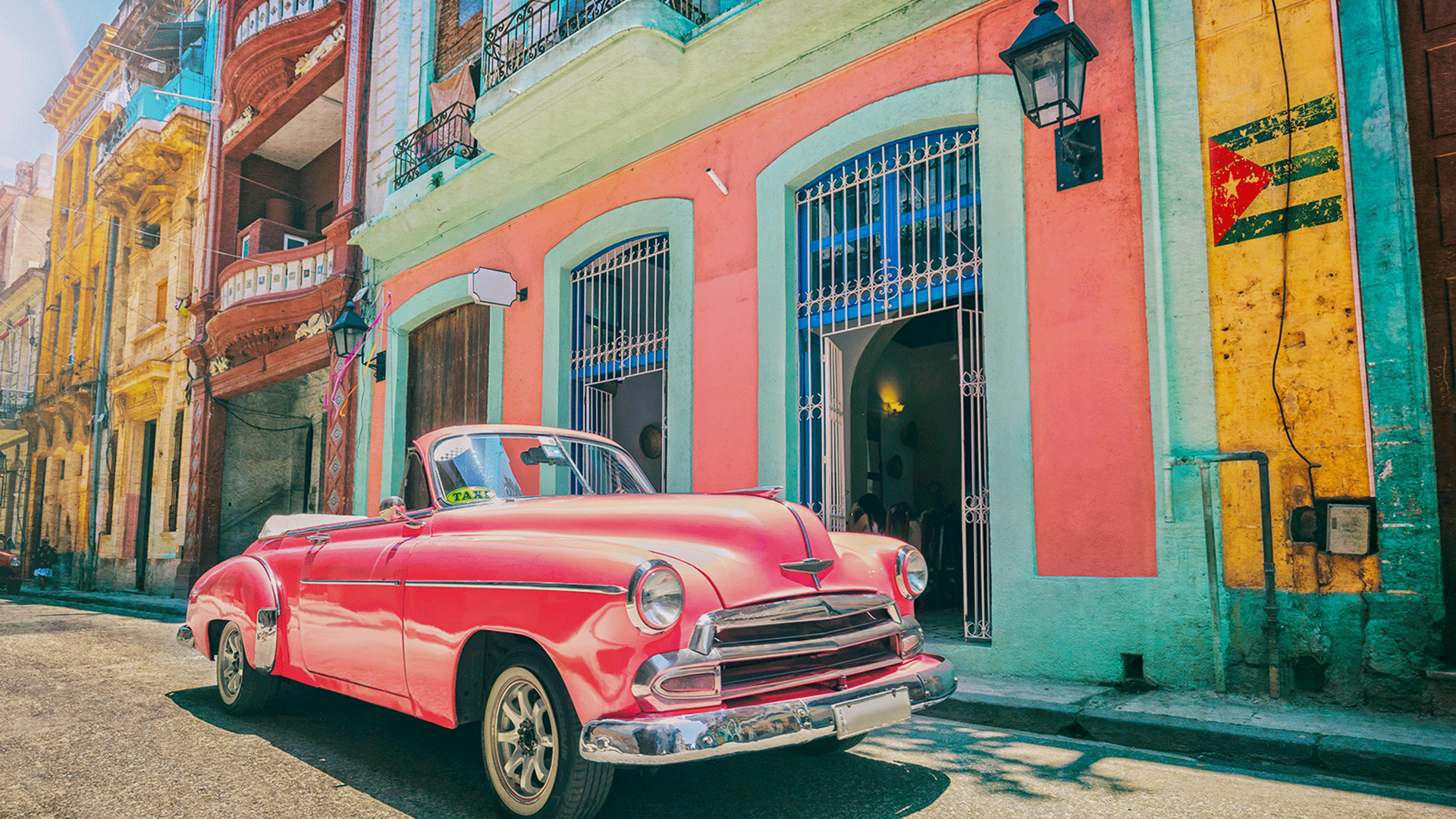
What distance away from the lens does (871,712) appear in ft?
9.82

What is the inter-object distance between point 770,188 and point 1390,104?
4317mm

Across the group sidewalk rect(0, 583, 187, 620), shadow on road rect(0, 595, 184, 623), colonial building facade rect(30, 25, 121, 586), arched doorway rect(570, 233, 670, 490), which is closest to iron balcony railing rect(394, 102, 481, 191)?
arched doorway rect(570, 233, 670, 490)

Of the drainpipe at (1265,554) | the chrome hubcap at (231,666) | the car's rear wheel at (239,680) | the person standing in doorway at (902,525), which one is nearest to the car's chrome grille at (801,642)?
the drainpipe at (1265,554)

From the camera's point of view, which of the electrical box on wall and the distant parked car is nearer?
the electrical box on wall

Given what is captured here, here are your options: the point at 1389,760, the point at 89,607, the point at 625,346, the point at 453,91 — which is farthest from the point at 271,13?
the point at 1389,760

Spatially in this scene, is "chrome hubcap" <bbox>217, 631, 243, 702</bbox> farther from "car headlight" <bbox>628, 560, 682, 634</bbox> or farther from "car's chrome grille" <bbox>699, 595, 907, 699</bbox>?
"car's chrome grille" <bbox>699, 595, 907, 699</bbox>

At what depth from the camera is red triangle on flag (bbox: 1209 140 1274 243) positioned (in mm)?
5227

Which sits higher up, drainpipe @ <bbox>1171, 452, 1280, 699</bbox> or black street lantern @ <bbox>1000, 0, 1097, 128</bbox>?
black street lantern @ <bbox>1000, 0, 1097, 128</bbox>

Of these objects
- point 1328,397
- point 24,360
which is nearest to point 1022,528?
point 1328,397

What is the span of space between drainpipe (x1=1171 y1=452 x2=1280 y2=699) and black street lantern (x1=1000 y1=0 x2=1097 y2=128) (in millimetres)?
2219

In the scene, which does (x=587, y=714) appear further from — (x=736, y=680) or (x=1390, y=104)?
(x=1390, y=104)

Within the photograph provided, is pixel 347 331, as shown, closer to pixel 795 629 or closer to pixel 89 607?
pixel 89 607

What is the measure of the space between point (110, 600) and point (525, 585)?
1635cm

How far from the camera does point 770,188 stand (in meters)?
7.81
